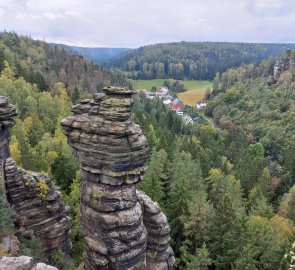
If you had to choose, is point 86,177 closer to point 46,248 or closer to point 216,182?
point 46,248

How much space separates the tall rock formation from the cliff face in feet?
18.4

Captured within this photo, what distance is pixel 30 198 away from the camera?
33938 millimetres

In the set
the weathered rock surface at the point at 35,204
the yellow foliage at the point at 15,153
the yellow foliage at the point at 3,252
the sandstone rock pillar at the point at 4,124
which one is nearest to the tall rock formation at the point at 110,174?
the weathered rock surface at the point at 35,204

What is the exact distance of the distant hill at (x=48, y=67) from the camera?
121 metres

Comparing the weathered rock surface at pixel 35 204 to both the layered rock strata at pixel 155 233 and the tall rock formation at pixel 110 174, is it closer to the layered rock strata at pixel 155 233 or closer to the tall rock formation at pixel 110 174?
the tall rock formation at pixel 110 174

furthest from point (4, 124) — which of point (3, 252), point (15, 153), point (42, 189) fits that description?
point (15, 153)

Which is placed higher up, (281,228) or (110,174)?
(110,174)

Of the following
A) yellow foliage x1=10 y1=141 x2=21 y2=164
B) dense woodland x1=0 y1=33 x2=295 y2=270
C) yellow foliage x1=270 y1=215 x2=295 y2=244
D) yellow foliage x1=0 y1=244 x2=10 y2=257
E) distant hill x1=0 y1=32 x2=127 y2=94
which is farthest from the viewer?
distant hill x1=0 y1=32 x2=127 y2=94

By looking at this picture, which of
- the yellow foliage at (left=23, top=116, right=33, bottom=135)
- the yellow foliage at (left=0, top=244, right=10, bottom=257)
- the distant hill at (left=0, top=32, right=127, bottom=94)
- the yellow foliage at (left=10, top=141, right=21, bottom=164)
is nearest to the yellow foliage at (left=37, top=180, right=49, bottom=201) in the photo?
the yellow foliage at (left=0, top=244, right=10, bottom=257)

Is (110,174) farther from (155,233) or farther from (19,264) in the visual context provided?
(19,264)

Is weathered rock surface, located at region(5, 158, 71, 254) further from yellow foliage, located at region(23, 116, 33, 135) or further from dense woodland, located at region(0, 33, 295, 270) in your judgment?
yellow foliage, located at region(23, 116, 33, 135)

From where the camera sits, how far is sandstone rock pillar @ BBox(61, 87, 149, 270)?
90.3 ft

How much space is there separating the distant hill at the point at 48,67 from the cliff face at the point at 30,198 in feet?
284

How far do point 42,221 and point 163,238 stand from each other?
35.6 ft
